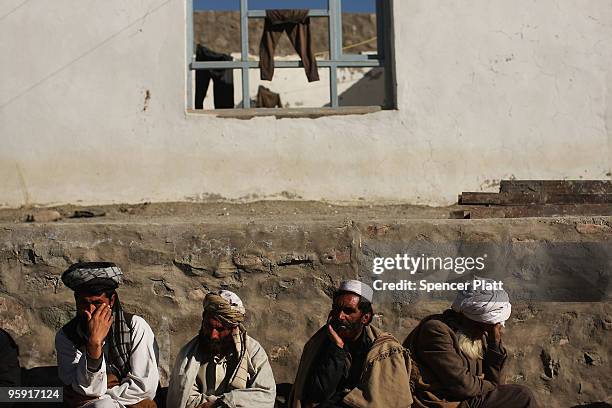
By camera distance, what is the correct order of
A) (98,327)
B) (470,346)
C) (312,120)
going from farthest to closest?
1. (312,120)
2. (470,346)
3. (98,327)

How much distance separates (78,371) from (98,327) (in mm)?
233

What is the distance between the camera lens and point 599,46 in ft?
22.1

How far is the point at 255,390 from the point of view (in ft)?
14.7

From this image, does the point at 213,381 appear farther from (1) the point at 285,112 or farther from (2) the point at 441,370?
(1) the point at 285,112

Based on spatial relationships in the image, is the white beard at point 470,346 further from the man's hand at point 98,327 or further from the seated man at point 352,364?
the man's hand at point 98,327

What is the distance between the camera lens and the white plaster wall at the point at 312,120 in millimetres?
6578

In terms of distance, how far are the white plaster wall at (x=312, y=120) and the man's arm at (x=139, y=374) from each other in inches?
84.1

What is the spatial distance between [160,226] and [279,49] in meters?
8.83

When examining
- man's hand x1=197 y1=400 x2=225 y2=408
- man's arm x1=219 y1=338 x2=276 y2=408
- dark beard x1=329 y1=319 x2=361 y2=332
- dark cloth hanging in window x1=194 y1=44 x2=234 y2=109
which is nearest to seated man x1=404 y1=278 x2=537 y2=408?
dark beard x1=329 y1=319 x2=361 y2=332

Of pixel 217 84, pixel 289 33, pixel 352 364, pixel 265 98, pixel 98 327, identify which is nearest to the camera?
pixel 98 327

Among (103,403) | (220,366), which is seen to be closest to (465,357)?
(220,366)

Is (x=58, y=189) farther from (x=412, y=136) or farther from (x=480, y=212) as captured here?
(x=480, y=212)

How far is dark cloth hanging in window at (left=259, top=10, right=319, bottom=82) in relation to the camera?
22.5 feet

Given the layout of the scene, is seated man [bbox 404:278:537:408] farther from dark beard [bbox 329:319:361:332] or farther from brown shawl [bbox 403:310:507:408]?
dark beard [bbox 329:319:361:332]
